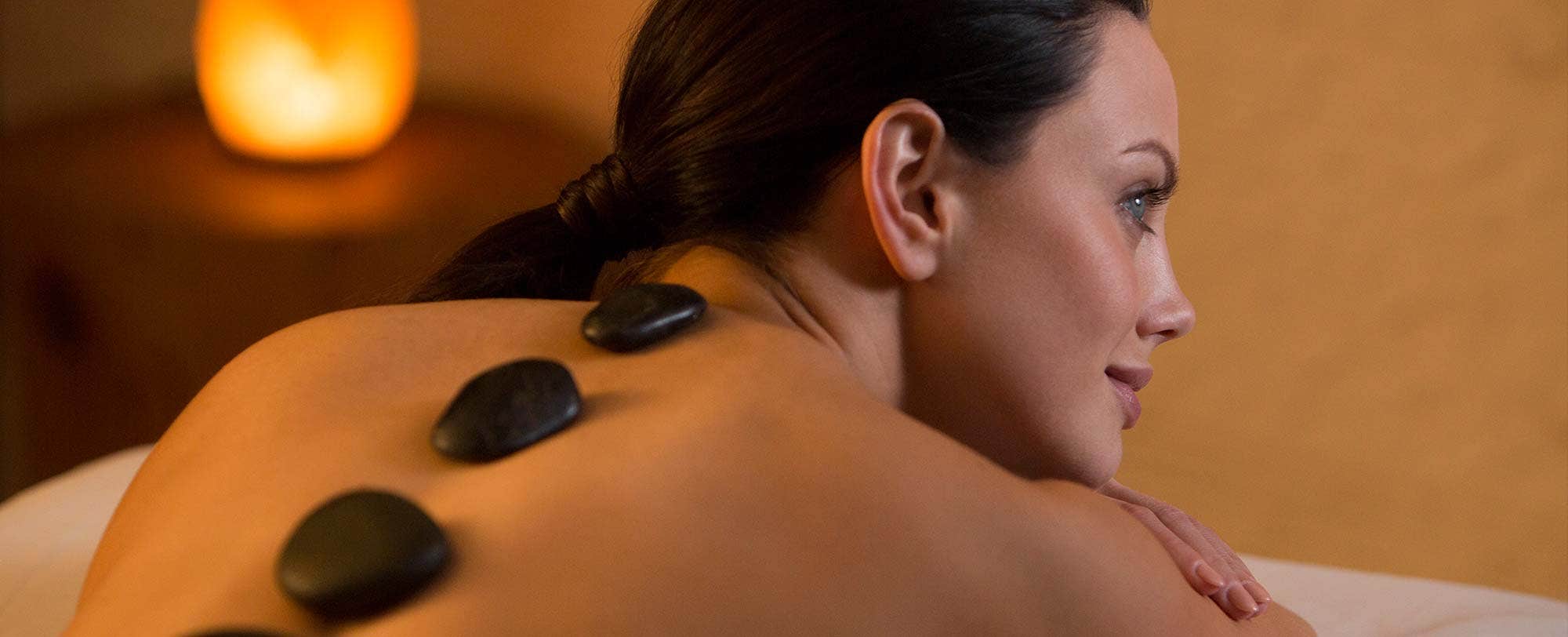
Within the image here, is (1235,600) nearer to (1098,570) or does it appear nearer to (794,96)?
(1098,570)

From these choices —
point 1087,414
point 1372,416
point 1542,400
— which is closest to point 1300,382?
point 1372,416

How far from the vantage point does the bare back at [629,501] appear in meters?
0.62

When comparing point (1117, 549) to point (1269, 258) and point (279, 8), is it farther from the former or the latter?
point (279, 8)

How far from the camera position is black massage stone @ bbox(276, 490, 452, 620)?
0.59m

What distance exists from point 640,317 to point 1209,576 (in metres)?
0.48

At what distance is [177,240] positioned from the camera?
2.64 metres

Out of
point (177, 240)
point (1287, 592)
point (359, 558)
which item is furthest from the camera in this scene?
point (177, 240)

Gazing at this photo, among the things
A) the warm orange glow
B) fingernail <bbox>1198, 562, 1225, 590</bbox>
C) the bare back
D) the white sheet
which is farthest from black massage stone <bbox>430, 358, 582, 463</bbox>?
the warm orange glow

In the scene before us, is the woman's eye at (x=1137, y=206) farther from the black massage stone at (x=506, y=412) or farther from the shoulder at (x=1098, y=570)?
the black massage stone at (x=506, y=412)

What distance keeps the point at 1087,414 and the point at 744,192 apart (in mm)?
324

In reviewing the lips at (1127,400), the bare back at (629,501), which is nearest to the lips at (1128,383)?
the lips at (1127,400)

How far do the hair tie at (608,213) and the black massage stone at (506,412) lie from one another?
39cm

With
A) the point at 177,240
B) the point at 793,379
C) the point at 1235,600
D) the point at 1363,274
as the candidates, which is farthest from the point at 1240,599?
the point at 177,240

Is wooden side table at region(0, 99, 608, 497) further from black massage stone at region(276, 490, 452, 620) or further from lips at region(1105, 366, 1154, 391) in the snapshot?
black massage stone at region(276, 490, 452, 620)
